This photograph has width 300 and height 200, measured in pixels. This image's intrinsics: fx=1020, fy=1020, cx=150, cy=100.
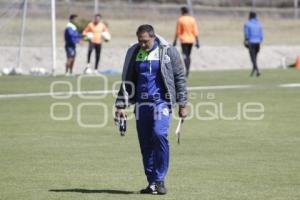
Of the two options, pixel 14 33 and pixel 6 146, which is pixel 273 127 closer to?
pixel 6 146

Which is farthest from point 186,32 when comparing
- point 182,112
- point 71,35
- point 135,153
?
point 182,112

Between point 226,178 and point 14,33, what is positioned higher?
point 14,33

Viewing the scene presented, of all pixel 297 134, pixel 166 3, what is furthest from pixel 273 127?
pixel 166 3

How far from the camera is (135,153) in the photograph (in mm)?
14734

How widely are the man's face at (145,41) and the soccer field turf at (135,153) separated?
1593 mm

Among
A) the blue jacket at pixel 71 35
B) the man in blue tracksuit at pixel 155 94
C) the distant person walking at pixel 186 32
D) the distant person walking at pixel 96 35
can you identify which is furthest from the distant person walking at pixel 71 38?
the man in blue tracksuit at pixel 155 94

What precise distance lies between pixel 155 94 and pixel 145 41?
1.98 ft

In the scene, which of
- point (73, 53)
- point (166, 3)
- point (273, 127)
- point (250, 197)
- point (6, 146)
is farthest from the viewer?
point (166, 3)

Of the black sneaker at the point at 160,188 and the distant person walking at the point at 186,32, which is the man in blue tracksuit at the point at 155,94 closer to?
the black sneaker at the point at 160,188

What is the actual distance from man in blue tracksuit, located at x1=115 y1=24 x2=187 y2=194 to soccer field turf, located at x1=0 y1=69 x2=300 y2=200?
39 cm

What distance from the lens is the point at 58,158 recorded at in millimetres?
14133

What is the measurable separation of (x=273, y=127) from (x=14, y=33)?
17.8 m

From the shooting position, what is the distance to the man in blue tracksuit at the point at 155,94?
1095cm

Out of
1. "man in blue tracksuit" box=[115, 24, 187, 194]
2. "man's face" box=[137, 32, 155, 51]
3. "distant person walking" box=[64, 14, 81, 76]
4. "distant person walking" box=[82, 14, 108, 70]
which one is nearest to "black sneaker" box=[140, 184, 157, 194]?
"man in blue tracksuit" box=[115, 24, 187, 194]
